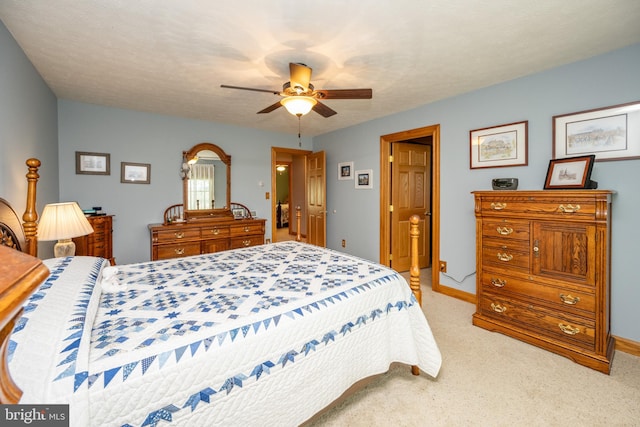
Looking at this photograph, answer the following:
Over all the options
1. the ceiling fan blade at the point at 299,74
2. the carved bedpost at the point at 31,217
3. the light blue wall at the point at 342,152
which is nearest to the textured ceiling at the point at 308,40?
the ceiling fan blade at the point at 299,74

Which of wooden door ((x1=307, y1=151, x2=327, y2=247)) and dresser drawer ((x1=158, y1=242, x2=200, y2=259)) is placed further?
wooden door ((x1=307, y1=151, x2=327, y2=247))

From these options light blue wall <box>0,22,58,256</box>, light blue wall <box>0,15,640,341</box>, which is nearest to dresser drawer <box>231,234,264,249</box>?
light blue wall <box>0,15,640,341</box>

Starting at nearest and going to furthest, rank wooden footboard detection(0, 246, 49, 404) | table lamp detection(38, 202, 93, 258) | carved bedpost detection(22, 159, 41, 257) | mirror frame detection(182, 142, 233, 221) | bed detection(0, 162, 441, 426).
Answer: wooden footboard detection(0, 246, 49, 404)
bed detection(0, 162, 441, 426)
carved bedpost detection(22, 159, 41, 257)
table lamp detection(38, 202, 93, 258)
mirror frame detection(182, 142, 233, 221)

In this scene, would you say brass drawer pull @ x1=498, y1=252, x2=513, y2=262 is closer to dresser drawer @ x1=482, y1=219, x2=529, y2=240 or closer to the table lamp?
dresser drawer @ x1=482, y1=219, x2=529, y2=240

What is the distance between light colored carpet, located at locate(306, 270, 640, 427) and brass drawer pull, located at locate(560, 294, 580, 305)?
0.45m

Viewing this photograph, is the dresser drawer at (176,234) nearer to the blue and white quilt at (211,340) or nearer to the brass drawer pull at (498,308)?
the blue and white quilt at (211,340)

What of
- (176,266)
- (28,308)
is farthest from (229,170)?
(28,308)

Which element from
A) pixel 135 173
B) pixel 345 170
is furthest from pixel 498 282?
pixel 135 173

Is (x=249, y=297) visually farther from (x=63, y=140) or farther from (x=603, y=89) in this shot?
(x=63, y=140)

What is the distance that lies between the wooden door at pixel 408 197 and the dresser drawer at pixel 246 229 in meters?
2.14

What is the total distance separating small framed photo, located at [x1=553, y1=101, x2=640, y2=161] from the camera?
7.53 ft

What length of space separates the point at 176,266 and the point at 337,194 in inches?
138

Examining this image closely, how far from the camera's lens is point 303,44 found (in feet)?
7.15

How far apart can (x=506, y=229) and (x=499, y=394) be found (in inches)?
55.0
